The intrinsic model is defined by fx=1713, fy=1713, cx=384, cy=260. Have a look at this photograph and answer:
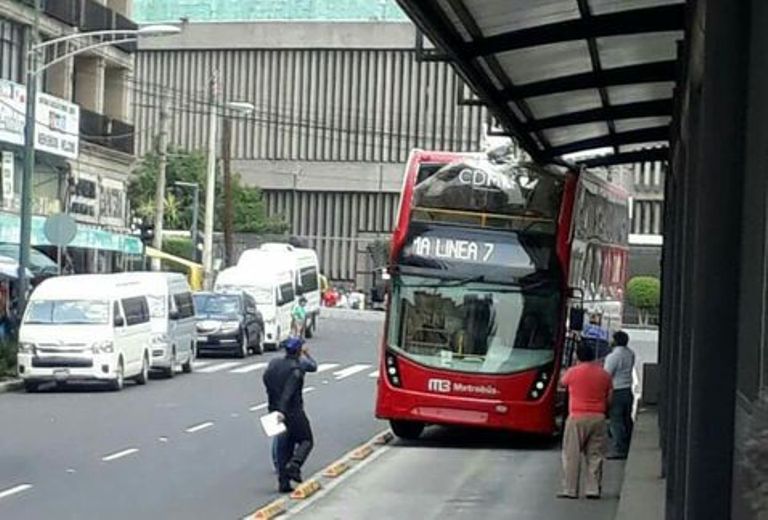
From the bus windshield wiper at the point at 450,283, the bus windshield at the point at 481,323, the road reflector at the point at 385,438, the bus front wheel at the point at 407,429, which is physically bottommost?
the road reflector at the point at 385,438

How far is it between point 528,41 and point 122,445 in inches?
461

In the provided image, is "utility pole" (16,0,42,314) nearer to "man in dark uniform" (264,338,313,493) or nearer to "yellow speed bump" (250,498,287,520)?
"man in dark uniform" (264,338,313,493)

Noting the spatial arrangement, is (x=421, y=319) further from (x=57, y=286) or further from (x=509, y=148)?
(x=57, y=286)

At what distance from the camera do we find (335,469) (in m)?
21.2

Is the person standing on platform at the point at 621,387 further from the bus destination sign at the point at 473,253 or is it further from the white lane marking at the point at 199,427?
the white lane marking at the point at 199,427

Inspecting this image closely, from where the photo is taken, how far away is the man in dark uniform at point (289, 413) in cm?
1906

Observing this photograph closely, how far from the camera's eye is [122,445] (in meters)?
24.0

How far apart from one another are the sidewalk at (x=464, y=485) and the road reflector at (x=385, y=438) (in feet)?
0.61

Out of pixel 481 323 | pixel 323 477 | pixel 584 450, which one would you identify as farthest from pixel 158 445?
pixel 584 450

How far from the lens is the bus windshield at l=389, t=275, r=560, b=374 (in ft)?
78.8

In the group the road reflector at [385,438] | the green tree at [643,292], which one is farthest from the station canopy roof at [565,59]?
the green tree at [643,292]

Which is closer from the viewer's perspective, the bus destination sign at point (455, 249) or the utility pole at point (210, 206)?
the bus destination sign at point (455, 249)

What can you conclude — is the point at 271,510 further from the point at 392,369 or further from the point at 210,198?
the point at 210,198

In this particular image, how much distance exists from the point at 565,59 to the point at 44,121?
3448 cm
